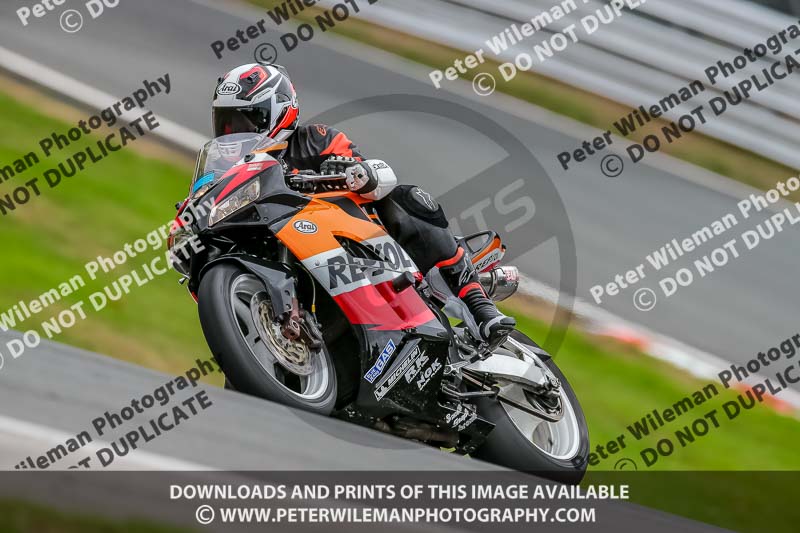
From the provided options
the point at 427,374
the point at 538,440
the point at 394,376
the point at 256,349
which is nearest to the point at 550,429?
the point at 538,440

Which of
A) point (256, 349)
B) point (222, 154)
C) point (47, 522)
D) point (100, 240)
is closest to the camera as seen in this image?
point (47, 522)

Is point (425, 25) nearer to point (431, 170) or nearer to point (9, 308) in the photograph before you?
point (431, 170)

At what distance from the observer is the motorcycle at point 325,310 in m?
5.03

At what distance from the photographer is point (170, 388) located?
182 inches

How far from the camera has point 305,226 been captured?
17.5 ft

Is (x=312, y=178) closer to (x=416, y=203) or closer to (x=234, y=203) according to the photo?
(x=234, y=203)

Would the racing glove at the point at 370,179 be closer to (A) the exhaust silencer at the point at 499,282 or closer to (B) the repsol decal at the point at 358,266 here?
(B) the repsol decal at the point at 358,266

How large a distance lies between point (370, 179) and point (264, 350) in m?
1.12

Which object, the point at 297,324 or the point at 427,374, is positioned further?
the point at 427,374

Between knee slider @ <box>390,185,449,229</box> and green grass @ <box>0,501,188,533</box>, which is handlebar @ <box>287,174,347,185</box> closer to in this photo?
knee slider @ <box>390,185,449,229</box>

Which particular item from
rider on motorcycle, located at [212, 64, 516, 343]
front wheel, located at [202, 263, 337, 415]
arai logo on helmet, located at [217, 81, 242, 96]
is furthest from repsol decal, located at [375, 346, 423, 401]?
arai logo on helmet, located at [217, 81, 242, 96]

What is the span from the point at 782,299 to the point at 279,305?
5.93m

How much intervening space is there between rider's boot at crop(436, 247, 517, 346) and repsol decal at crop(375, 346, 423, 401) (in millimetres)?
642

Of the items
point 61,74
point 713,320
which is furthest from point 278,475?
point 61,74
